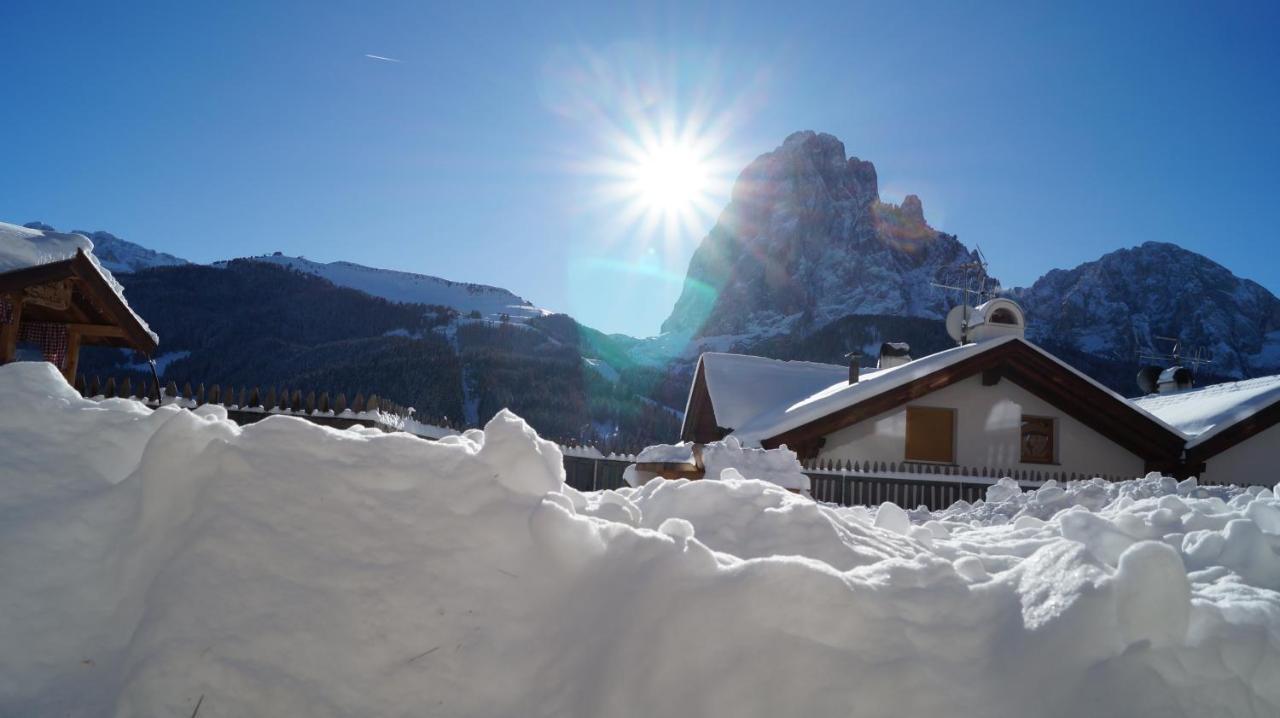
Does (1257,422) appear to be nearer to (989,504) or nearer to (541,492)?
(989,504)

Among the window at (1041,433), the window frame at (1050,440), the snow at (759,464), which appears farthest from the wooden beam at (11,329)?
the window at (1041,433)

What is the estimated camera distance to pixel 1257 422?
47.8ft

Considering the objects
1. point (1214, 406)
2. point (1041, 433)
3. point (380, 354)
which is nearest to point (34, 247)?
point (1041, 433)

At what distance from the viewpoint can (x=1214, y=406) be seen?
15.4m

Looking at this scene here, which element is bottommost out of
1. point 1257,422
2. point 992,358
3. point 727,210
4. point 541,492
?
point 541,492

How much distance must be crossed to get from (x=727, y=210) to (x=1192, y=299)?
3022 inches

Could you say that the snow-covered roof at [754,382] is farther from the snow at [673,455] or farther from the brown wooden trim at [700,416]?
the snow at [673,455]

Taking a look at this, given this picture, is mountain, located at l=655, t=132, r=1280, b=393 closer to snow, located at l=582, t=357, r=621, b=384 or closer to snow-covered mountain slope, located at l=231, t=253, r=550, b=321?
snow, located at l=582, t=357, r=621, b=384

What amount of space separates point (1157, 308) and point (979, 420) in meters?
105

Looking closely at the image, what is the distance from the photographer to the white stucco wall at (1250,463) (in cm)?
1482

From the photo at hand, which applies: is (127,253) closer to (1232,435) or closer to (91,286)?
(91,286)

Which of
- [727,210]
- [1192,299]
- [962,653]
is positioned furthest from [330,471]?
[727,210]

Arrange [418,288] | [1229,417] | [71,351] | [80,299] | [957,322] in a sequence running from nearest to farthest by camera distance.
→ [80,299]
[71,351]
[1229,417]
[957,322]
[418,288]

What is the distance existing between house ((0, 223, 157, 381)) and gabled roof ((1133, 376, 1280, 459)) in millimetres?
19482
